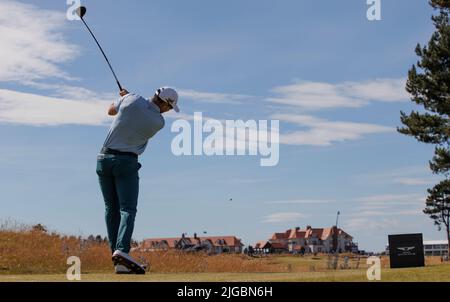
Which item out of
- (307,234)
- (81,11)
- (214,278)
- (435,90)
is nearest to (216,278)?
(214,278)

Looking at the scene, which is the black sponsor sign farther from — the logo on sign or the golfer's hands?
the golfer's hands

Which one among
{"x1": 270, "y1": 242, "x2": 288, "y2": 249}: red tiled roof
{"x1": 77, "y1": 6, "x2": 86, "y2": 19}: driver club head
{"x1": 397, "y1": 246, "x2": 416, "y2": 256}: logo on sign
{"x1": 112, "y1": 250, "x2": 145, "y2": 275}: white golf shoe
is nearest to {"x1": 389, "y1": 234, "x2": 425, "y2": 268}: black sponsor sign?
{"x1": 397, "y1": 246, "x2": 416, "y2": 256}: logo on sign

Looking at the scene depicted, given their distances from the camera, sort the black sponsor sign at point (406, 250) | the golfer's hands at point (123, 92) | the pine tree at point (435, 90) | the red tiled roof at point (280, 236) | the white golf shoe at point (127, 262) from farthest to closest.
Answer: the red tiled roof at point (280, 236)
the pine tree at point (435, 90)
the black sponsor sign at point (406, 250)
the golfer's hands at point (123, 92)
the white golf shoe at point (127, 262)

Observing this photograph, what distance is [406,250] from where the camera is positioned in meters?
23.5

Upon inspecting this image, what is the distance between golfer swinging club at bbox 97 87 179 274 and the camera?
357 inches

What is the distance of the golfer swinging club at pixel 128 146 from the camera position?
9062 mm

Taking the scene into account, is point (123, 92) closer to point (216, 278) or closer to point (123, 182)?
point (123, 182)

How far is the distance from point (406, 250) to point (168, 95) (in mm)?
16678

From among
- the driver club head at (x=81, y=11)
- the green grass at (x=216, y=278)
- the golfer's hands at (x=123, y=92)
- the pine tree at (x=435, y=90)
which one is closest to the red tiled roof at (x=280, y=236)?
the pine tree at (x=435, y=90)

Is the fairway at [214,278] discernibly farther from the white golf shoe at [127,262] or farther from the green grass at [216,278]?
the white golf shoe at [127,262]
